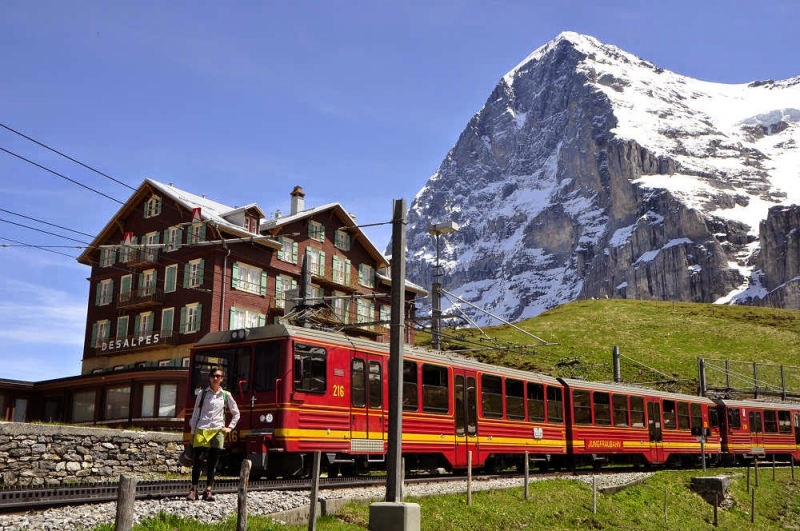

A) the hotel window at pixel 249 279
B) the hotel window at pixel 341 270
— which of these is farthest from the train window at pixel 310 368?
the hotel window at pixel 341 270

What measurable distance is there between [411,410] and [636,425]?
1455cm

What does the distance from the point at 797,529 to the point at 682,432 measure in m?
8.61

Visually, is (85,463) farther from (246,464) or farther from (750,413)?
(750,413)

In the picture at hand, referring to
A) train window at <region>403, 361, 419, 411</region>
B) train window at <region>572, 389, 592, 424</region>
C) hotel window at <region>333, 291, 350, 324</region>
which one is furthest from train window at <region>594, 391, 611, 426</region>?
hotel window at <region>333, 291, 350, 324</region>

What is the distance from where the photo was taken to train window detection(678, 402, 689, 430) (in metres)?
35.7

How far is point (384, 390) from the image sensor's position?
2095 centimetres

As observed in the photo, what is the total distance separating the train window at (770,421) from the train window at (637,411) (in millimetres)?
12261

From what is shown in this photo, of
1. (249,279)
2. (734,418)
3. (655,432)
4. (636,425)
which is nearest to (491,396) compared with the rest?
(636,425)

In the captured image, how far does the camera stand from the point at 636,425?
32.6m

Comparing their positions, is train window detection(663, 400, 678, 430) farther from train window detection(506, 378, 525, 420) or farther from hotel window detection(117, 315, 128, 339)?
hotel window detection(117, 315, 128, 339)

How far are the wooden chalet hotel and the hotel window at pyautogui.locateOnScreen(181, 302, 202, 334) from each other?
6 centimetres

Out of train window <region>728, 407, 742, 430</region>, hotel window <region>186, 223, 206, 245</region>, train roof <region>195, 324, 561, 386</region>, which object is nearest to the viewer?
train roof <region>195, 324, 561, 386</region>

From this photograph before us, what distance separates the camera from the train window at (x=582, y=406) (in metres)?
29.5

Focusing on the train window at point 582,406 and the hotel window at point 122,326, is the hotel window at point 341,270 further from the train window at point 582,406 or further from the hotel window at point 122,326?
the train window at point 582,406
